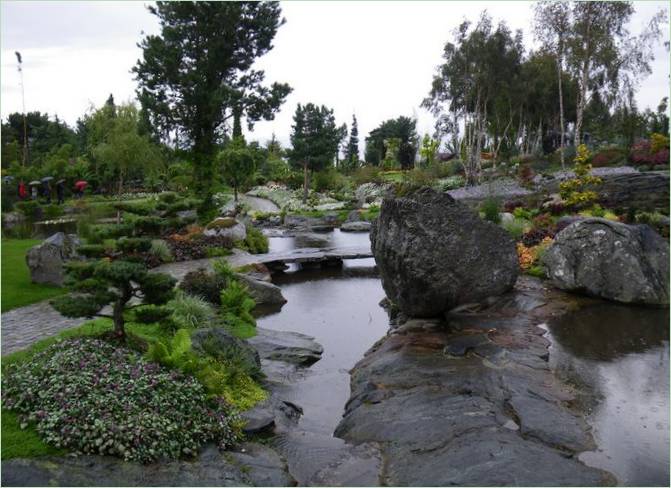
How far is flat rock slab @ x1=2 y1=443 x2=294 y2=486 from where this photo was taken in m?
4.75

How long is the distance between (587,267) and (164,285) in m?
9.23

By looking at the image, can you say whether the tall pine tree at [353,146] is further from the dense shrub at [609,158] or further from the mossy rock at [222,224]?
the mossy rock at [222,224]

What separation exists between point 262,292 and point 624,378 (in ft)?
28.8

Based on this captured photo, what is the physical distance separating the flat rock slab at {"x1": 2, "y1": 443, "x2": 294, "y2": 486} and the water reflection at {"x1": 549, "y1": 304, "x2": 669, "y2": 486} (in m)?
3.38

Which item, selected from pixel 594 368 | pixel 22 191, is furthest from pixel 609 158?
pixel 22 191

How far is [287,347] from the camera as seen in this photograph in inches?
400

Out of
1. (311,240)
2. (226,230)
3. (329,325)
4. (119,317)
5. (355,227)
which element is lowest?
(329,325)

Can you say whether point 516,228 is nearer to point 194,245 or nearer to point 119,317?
point 194,245

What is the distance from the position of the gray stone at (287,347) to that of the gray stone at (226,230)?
10988mm

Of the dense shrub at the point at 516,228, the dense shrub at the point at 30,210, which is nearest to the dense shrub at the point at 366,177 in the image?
the dense shrub at the point at 30,210

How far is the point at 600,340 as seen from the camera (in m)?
9.45

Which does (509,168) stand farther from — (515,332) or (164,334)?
(164,334)

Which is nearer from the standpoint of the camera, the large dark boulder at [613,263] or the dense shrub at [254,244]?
the large dark boulder at [613,263]

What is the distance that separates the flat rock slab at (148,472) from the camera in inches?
187
